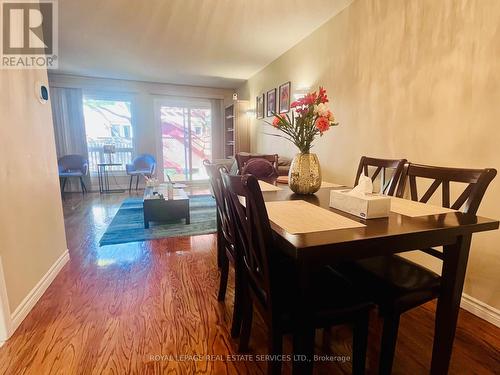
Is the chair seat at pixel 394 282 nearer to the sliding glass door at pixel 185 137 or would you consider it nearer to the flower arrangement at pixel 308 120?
the flower arrangement at pixel 308 120

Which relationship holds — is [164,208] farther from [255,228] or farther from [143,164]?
[143,164]

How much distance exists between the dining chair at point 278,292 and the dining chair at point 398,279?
92mm

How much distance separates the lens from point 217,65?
177 inches

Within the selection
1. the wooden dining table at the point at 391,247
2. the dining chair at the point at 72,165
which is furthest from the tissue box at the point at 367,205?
the dining chair at the point at 72,165

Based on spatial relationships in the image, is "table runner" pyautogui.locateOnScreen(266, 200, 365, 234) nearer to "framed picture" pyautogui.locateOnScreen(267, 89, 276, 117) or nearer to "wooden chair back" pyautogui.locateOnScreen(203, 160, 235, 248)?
"wooden chair back" pyautogui.locateOnScreen(203, 160, 235, 248)

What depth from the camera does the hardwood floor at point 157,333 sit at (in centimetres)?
121

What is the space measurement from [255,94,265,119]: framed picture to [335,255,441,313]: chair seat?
3.95 meters

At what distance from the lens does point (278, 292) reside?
98cm

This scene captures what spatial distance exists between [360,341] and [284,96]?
3.54 metres

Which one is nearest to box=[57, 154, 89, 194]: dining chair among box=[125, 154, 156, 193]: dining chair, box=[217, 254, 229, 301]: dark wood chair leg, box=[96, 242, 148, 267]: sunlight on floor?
box=[125, 154, 156, 193]: dining chair

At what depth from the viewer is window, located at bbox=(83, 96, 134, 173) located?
5504 millimetres

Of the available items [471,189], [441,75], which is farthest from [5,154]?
[441,75]

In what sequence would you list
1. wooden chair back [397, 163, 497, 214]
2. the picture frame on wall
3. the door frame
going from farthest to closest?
the door frame < the picture frame on wall < wooden chair back [397, 163, 497, 214]

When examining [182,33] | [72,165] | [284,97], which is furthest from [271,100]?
[72,165]
